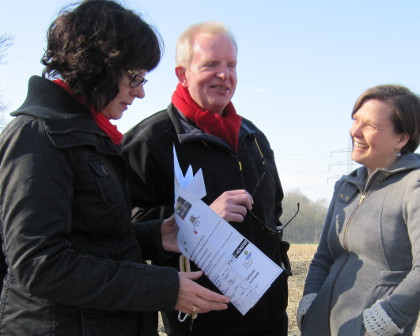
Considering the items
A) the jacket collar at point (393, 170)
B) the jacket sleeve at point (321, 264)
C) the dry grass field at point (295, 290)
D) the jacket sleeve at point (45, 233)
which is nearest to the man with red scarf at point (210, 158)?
the jacket sleeve at point (321, 264)

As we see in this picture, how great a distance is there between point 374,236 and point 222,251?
3.16 feet

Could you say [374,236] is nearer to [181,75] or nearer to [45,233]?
[181,75]

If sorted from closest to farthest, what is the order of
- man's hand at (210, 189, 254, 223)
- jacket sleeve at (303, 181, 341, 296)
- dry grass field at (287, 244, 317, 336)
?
man's hand at (210, 189, 254, 223) < jacket sleeve at (303, 181, 341, 296) < dry grass field at (287, 244, 317, 336)

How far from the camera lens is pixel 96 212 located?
1.65 metres

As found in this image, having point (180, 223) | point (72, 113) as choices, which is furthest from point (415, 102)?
point (72, 113)

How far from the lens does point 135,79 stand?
6.06ft

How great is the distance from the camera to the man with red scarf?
2.55 m

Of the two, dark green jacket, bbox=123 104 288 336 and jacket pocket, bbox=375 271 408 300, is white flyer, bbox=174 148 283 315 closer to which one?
dark green jacket, bbox=123 104 288 336

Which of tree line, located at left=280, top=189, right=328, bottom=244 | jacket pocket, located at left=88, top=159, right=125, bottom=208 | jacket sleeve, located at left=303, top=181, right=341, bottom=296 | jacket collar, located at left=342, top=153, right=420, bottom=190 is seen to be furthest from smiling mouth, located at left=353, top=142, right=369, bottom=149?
tree line, located at left=280, top=189, right=328, bottom=244

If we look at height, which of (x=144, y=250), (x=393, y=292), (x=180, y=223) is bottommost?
(x=393, y=292)

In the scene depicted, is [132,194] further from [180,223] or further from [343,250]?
[343,250]

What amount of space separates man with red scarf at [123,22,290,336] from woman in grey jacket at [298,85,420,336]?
292 millimetres

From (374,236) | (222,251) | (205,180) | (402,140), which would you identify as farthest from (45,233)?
(402,140)

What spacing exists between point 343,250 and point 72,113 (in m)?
1.60
